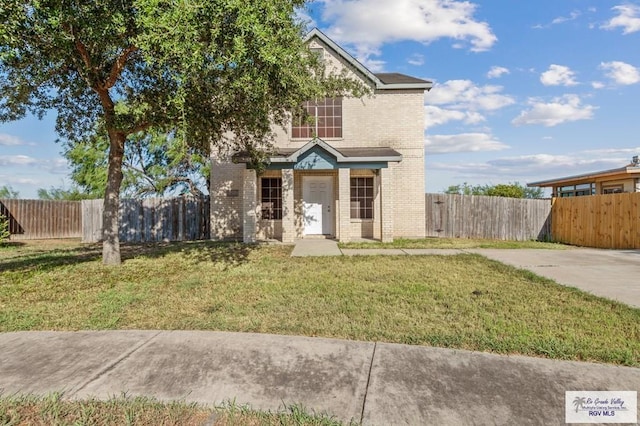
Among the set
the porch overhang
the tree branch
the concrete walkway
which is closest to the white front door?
the concrete walkway

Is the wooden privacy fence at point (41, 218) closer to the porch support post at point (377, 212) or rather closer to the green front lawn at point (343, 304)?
the green front lawn at point (343, 304)

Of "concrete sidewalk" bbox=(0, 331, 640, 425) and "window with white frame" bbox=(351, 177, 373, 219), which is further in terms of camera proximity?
"window with white frame" bbox=(351, 177, 373, 219)

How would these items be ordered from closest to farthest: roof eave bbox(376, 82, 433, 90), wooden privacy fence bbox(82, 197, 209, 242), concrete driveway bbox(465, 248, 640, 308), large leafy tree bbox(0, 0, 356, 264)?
large leafy tree bbox(0, 0, 356, 264), concrete driveway bbox(465, 248, 640, 308), roof eave bbox(376, 82, 433, 90), wooden privacy fence bbox(82, 197, 209, 242)

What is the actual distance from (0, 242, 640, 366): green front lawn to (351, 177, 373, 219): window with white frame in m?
6.52

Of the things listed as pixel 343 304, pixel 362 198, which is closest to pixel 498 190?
pixel 362 198

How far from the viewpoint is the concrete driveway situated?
647 cm

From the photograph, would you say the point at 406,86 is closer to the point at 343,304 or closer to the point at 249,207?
the point at 249,207

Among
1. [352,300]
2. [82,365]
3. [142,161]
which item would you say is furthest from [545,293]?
[142,161]

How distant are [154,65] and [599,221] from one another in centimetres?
1502

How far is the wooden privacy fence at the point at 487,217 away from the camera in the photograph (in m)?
15.8

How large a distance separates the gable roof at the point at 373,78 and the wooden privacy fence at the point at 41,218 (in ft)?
51.4

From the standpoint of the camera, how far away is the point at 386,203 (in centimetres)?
1390

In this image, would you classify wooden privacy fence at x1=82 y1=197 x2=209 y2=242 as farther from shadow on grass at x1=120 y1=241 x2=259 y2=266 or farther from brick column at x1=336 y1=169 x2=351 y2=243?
brick column at x1=336 y1=169 x2=351 y2=243

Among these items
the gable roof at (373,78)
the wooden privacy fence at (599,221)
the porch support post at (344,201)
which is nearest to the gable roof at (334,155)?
the porch support post at (344,201)
